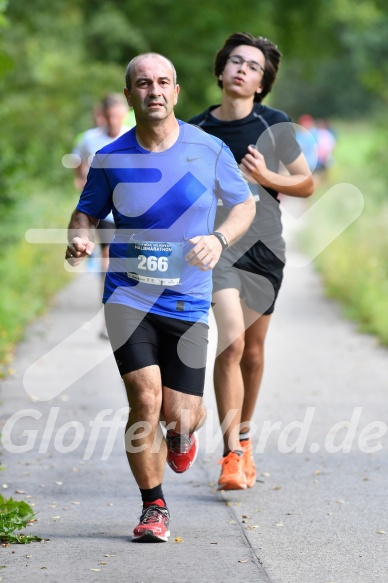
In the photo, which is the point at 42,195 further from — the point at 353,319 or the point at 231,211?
the point at 231,211

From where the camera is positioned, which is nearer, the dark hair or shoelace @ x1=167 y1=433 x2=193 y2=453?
shoelace @ x1=167 y1=433 x2=193 y2=453

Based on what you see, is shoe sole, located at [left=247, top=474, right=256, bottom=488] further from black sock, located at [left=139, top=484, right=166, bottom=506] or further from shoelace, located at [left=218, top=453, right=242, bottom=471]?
black sock, located at [left=139, top=484, right=166, bottom=506]

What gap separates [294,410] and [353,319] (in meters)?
5.24

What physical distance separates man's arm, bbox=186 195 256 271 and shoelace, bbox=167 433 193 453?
2.83 feet

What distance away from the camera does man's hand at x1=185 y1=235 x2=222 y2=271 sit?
535cm

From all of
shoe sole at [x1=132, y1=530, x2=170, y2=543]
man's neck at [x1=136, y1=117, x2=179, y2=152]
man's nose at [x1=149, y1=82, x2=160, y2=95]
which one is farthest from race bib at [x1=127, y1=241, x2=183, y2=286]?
shoe sole at [x1=132, y1=530, x2=170, y2=543]


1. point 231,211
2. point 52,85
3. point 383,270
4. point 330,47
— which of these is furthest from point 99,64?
point 231,211

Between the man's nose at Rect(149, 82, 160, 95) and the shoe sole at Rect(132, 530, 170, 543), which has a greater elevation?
the man's nose at Rect(149, 82, 160, 95)

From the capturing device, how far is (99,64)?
3216cm

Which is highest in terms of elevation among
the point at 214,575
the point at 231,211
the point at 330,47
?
the point at 330,47

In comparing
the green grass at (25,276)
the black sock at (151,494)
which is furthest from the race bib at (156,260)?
the green grass at (25,276)

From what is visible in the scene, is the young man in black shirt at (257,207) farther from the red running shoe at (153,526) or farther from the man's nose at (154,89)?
the man's nose at (154,89)

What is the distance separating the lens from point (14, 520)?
18.8ft

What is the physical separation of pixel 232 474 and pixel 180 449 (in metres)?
0.77
